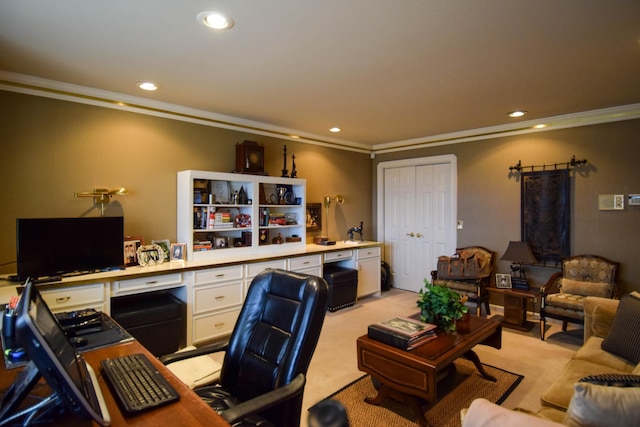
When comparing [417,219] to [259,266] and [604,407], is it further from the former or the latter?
[604,407]

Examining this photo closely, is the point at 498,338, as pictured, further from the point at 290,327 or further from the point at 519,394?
the point at 290,327

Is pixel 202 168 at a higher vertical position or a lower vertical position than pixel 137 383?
higher

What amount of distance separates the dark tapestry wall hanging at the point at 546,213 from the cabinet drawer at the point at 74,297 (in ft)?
15.3

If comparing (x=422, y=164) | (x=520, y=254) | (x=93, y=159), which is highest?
(x=422, y=164)

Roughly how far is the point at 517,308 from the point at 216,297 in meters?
3.31

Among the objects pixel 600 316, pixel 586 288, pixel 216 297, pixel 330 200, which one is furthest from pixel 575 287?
pixel 216 297

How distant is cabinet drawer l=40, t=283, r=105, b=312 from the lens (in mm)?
2658

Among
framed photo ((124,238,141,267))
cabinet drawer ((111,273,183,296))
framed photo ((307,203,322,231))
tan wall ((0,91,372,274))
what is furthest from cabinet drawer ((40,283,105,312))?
framed photo ((307,203,322,231))

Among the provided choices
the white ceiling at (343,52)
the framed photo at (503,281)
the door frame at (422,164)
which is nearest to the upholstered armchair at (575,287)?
the framed photo at (503,281)

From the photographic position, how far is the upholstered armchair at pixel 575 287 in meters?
3.57

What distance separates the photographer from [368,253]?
17.3 feet

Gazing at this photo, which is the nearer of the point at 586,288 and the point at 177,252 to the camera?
the point at 177,252

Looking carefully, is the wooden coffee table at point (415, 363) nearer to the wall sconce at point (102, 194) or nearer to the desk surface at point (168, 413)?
the desk surface at point (168, 413)

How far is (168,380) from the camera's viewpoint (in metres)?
1.35
